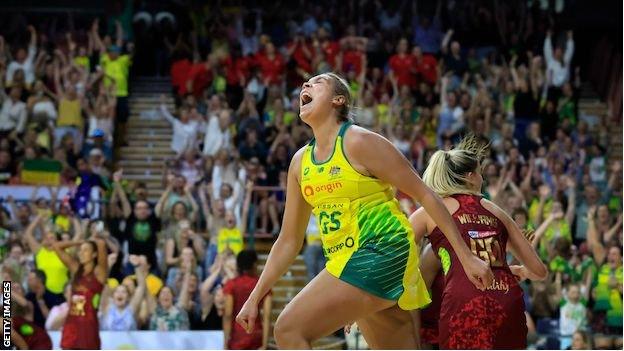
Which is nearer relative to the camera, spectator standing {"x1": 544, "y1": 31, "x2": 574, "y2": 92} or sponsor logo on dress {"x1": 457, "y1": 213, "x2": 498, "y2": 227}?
sponsor logo on dress {"x1": 457, "y1": 213, "x2": 498, "y2": 227}

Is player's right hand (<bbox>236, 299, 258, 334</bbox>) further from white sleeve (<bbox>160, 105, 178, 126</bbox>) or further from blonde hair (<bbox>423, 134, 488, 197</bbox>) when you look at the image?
white sleeve (<bbox>160, 105, 178, 126</bbox>)

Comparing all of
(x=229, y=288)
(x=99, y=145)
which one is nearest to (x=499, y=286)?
(x=229, y=288)

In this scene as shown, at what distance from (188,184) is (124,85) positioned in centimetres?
330

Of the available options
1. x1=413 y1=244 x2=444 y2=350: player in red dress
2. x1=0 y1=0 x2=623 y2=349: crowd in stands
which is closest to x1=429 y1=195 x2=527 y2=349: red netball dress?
Answer: x1=413 y1=244 x2=444 y2=350: player in red dress

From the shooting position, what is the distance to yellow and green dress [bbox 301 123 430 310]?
579cm

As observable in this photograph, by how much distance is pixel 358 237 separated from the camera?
5.83 meters

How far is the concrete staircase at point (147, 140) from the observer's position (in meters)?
18.1

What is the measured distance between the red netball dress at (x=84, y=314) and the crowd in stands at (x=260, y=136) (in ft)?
1.80

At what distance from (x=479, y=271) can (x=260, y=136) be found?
11.7 metres

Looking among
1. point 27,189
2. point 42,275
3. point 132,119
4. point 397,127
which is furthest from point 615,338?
point 132,119

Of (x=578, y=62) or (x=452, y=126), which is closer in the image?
(x=452, y=126)

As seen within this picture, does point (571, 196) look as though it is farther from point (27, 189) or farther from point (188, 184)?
point (27, 189)

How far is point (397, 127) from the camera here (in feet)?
56.4

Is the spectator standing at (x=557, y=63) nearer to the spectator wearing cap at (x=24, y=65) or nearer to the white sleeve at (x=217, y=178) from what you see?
the white sleeve at (x=217, y=178)
